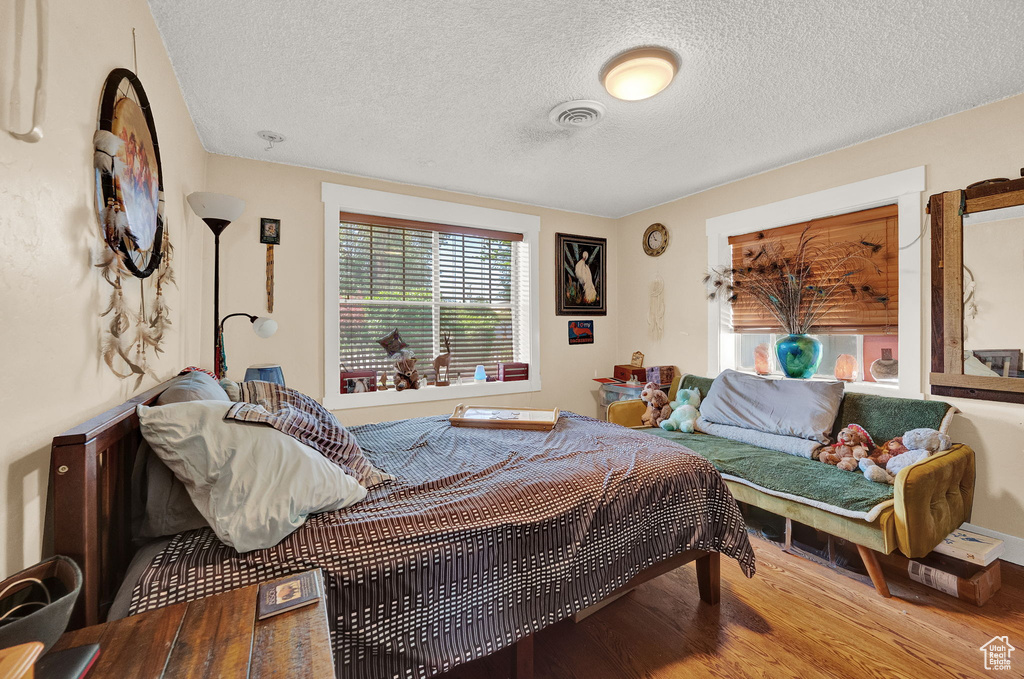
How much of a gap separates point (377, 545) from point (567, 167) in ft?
9.57

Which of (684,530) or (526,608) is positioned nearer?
(526,608)

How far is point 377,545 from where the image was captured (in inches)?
47.6

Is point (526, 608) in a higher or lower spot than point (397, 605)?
lower

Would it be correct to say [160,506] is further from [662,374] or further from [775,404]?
[662,374]

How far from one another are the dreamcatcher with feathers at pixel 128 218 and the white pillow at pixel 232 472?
1.19 ft

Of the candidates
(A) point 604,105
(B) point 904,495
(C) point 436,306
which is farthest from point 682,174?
(B) point 904,495

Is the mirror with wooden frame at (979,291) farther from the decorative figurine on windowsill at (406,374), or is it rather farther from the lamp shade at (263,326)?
the lamp shade at (263,326)

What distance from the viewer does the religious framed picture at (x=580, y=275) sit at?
14.8ft

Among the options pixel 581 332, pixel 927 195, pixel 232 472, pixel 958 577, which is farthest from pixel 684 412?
pixel 232 472

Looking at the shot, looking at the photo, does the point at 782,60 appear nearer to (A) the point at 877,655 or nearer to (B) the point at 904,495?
(B) the point at 904,495

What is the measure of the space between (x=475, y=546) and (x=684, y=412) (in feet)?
8.21

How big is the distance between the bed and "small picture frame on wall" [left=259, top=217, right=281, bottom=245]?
1891mm

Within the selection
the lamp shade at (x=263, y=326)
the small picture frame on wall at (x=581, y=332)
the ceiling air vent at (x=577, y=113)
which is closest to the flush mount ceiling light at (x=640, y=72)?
the ceiling air vent at (x=577, y=113)

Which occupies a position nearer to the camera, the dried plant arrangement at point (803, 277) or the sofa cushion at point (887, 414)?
the sofa cushion at point (887, 414)
